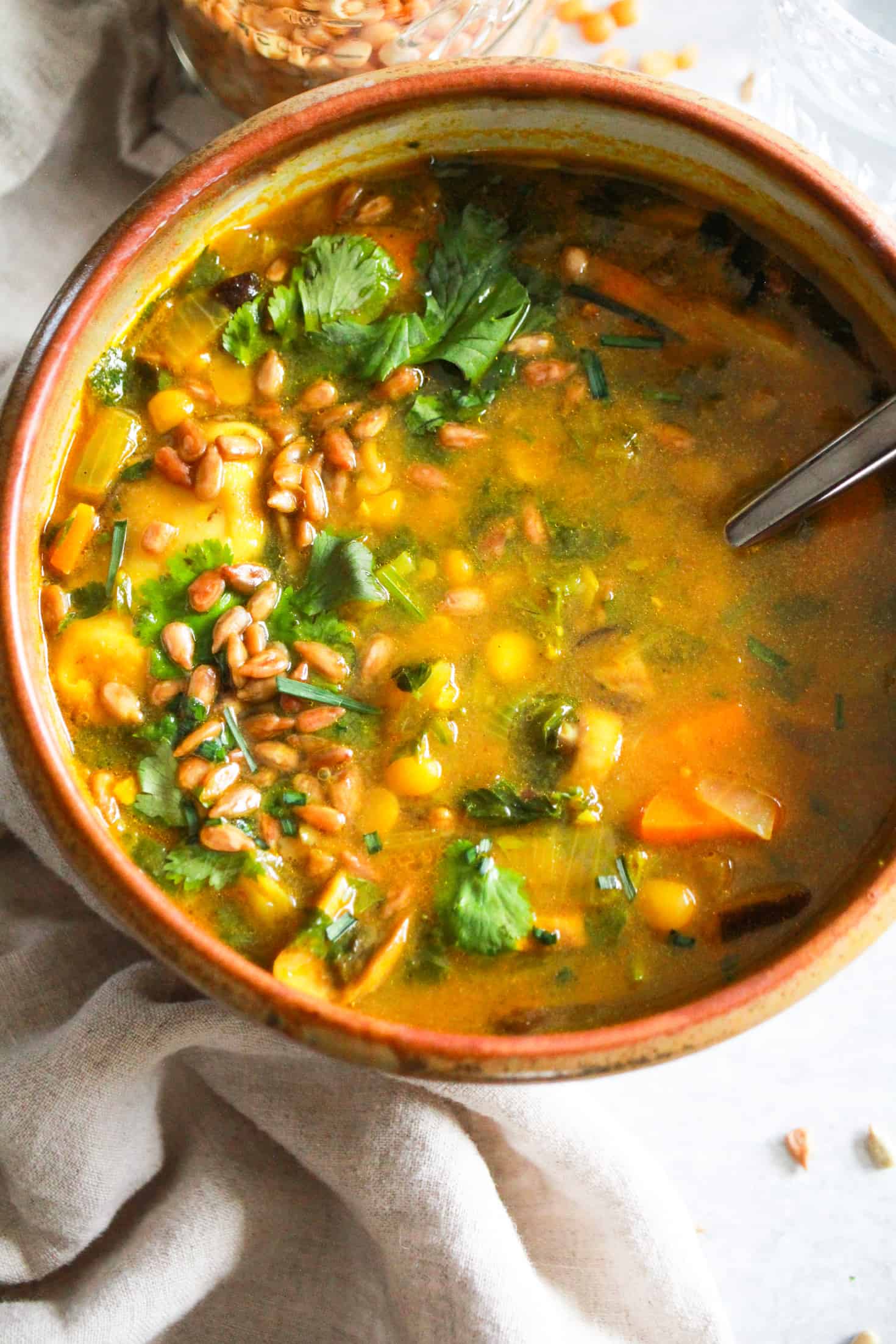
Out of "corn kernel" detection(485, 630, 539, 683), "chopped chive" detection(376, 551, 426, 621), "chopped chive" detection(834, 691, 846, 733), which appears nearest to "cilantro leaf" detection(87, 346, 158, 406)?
"chopped chive" detection(376, 551, 426, 621)

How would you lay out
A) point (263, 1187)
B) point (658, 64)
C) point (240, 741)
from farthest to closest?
point (658, 64)
point (263, 1187)
point (240, 741)

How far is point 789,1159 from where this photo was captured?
2.65m

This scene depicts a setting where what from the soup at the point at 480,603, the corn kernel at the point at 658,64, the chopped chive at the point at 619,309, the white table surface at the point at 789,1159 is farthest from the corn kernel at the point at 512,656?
the corn kernel at the point at 658,64

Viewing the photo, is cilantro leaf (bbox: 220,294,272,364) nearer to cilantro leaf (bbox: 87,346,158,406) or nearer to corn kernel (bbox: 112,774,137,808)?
cilantro leaf (bbox: 87,346,158,406)

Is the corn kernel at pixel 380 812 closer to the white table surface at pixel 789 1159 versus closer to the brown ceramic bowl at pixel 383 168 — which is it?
the brown ceramic bowl at pixel 383 168

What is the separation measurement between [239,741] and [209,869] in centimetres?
21

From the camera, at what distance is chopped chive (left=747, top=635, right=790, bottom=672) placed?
2332 mm

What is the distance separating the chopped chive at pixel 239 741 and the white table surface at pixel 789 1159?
0.91 m

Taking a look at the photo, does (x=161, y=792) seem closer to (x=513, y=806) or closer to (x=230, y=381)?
(x=513, y=806)

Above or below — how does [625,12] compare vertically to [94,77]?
above

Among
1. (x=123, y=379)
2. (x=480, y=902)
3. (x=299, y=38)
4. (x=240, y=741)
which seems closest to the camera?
(x=480, y=902)

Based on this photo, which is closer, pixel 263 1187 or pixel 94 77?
pixel 263 1187

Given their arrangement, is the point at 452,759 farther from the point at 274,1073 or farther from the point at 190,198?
the point at 190,198

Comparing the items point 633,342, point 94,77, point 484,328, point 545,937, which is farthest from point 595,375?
point 94,77
